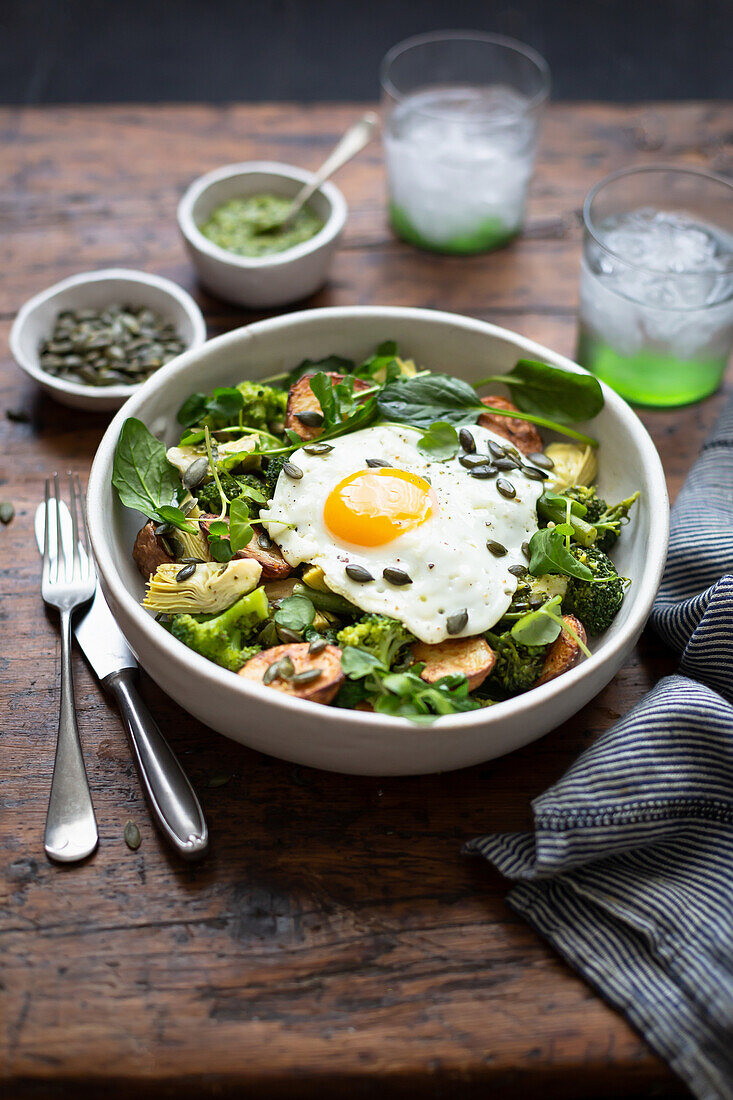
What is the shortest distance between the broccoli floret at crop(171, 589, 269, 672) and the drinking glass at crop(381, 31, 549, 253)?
91.9 inches

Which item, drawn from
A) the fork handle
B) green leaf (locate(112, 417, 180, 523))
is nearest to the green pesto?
green leaf (locate(112, 417, 180, 523))

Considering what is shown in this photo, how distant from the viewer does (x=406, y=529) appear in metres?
2.70

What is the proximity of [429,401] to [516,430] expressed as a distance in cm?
31

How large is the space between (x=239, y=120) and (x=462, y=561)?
337 cm

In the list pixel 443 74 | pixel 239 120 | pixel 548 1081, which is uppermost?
pixel 443 74

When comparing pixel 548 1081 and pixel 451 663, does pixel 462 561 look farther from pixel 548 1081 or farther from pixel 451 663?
pixel 548 1081

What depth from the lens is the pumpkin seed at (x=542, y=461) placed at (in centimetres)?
306

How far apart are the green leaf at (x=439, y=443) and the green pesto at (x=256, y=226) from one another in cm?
151

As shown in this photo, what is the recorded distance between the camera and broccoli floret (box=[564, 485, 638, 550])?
290 centimetres

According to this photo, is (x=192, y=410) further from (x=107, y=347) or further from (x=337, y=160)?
(x=337, y=160)

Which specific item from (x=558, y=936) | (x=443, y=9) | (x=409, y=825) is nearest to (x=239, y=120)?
(x=443, y=9)

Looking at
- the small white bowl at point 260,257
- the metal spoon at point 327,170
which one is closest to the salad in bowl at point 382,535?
the small white bowl at point 260,257

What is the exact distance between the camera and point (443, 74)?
455 cm

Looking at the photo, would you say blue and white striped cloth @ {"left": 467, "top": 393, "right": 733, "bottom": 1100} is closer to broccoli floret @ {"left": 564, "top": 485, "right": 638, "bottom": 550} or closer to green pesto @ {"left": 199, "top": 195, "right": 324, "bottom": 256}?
broccoli floret @ {"left": 564, "top": 485, "right": 638, "bottom": 550}
